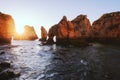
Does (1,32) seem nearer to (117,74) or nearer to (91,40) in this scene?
(91,40)

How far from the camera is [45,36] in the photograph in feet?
433

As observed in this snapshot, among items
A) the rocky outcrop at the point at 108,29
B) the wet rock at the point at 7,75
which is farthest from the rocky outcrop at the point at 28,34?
the wet rock at the point at 7,75

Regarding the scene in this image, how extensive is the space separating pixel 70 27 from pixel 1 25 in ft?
129

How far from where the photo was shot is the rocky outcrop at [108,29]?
3069 inches

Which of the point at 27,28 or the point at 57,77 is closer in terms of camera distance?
the point at 57,77

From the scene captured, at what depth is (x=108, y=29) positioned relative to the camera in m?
84.1

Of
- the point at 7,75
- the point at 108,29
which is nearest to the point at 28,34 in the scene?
the point at 108,29

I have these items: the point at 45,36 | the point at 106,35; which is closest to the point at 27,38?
the point at 45,36

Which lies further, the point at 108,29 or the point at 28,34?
the point at 28,34

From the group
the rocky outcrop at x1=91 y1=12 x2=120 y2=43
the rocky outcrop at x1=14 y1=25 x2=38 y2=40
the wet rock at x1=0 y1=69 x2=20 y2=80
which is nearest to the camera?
the wet rock at x1=0 y1=69 x2=20 y2=80

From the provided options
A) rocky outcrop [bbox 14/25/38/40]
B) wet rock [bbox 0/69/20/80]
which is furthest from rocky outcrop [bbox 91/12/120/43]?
rocky outcrop [bbox 14/25/38/40]

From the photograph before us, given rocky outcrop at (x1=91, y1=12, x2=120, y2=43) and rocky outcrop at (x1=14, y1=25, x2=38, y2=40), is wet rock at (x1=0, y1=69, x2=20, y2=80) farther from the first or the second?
rocky outcrop at (x1=14, y1=25, x2=38, y2=40)

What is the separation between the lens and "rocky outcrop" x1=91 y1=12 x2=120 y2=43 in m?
77.9

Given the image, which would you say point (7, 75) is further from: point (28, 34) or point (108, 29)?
point (28, 34)
